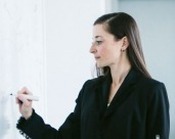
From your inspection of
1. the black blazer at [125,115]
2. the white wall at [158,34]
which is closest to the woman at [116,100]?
the black blazer at [125,115]

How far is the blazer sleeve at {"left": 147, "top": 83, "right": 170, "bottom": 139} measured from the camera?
3.74 ft

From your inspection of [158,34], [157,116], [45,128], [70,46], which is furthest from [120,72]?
[158,34]

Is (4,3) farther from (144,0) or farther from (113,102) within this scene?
(144,0)

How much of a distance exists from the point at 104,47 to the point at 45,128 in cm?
39

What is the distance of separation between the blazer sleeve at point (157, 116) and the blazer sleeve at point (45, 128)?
1.03ft

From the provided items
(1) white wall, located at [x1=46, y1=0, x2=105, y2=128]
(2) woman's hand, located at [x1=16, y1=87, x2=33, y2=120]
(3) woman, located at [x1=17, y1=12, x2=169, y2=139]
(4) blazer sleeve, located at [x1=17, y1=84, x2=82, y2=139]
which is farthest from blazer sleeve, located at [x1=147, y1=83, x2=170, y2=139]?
(1) white wall, located at [x1=46, y1=0, x2=105, y2=128]

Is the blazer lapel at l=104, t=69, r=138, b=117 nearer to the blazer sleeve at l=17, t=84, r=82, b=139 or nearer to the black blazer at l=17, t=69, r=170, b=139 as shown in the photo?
the black blazer at l=17, t=69, r=170, b=139

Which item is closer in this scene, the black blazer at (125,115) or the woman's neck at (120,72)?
the black blazer at (125,115)

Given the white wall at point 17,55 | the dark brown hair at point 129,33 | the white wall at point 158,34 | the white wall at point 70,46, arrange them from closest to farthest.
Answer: the white wall at point 17,55
the dark brown hair at point 129,33
the white wall at point 70,46
the white wall at point 158,34

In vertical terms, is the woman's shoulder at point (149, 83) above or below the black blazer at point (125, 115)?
above

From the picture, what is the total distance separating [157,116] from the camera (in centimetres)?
115

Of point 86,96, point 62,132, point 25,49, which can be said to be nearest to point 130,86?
point 86,96

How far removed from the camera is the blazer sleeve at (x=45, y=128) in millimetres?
1200

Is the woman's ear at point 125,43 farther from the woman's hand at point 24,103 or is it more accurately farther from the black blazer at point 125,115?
the woman's hand at point 24,103
